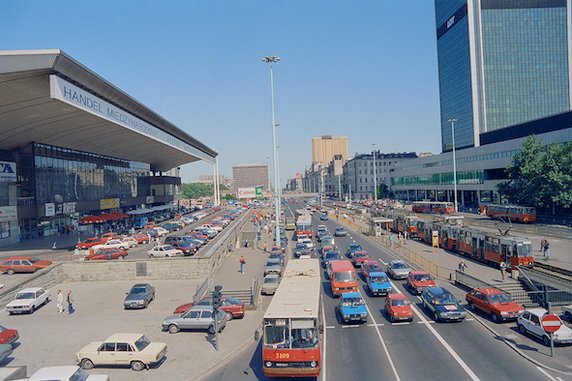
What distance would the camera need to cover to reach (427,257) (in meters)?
37.9

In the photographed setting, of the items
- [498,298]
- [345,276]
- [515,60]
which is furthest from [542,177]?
[515,60]

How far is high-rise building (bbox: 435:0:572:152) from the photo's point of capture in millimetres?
109000

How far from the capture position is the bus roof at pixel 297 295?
14.4m

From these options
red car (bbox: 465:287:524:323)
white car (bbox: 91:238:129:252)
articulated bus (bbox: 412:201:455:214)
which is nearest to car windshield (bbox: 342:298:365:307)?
red car (bbox: 465:287:524:323)

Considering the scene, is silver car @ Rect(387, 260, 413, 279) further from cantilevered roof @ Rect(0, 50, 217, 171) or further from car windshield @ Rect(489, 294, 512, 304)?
cantilevered roof @ Rect(0, 50, 217, 171)

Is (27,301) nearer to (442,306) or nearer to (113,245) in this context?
(113,245)

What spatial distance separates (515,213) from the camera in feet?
182

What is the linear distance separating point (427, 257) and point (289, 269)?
66.5 ft

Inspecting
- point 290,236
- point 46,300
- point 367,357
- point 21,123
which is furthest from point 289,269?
point 290,236

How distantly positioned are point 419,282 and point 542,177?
37.2 meters

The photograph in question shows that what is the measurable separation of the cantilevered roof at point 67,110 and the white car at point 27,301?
12820 millimetres

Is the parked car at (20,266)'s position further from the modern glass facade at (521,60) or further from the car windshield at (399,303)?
the modern glass facade at (521,60)

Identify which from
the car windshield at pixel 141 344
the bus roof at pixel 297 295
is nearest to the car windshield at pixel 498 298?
the bus roof at pixel 297 295

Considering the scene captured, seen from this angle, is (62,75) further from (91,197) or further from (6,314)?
(91,197)
